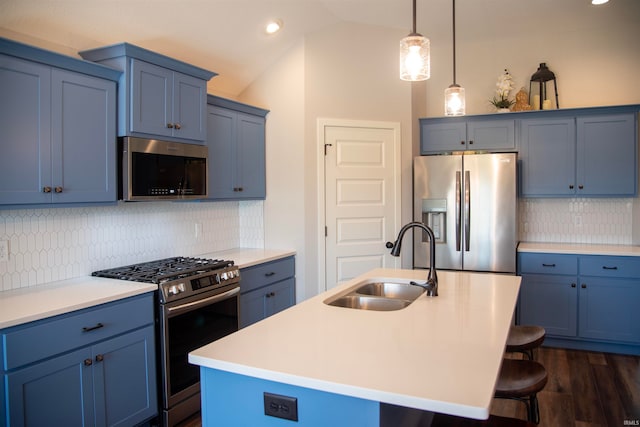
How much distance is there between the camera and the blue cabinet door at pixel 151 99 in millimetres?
2867

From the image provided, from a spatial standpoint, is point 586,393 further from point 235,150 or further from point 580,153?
point 235,150

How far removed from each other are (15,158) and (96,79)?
0.68 meters

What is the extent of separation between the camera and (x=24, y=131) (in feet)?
7.80

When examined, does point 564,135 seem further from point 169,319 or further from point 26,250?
point 26,250

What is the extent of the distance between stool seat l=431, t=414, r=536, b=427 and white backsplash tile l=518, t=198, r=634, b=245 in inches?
119

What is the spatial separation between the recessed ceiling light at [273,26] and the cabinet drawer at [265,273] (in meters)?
1.97

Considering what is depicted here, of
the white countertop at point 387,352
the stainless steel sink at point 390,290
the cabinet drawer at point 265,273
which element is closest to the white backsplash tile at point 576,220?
the cabinet drawer at point 265,273

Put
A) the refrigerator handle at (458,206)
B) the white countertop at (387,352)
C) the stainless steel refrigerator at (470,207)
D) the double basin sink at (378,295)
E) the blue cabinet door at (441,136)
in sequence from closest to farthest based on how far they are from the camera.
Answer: the white countertop at (387,352) < the double basin sink at (378,295) < the stainless steel refrigerator at (470,207) < the refrigerator handle at (458,206) < the blue cabinet door at (441,136)

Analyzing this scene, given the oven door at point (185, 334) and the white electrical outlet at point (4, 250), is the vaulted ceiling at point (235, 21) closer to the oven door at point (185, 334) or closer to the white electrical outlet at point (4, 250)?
the white electrical outlet at point (4, 250)

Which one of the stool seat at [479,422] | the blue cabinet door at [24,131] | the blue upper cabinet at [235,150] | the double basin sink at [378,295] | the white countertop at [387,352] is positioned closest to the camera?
the white countertop at [387,352]

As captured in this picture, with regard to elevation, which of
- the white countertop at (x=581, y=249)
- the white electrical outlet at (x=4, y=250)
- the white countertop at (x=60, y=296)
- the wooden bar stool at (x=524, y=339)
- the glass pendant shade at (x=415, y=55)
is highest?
the glass pendant shade at (x=415, y=55)

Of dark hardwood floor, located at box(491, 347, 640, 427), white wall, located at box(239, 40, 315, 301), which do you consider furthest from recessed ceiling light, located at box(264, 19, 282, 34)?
dark hardwood floor, located at box(491, 347, 640, 427)

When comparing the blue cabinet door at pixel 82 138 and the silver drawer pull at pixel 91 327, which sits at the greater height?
the blue cabinet door at pixel 82 138

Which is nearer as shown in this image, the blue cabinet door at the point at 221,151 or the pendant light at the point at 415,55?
the pendant light at the point at 415,55
